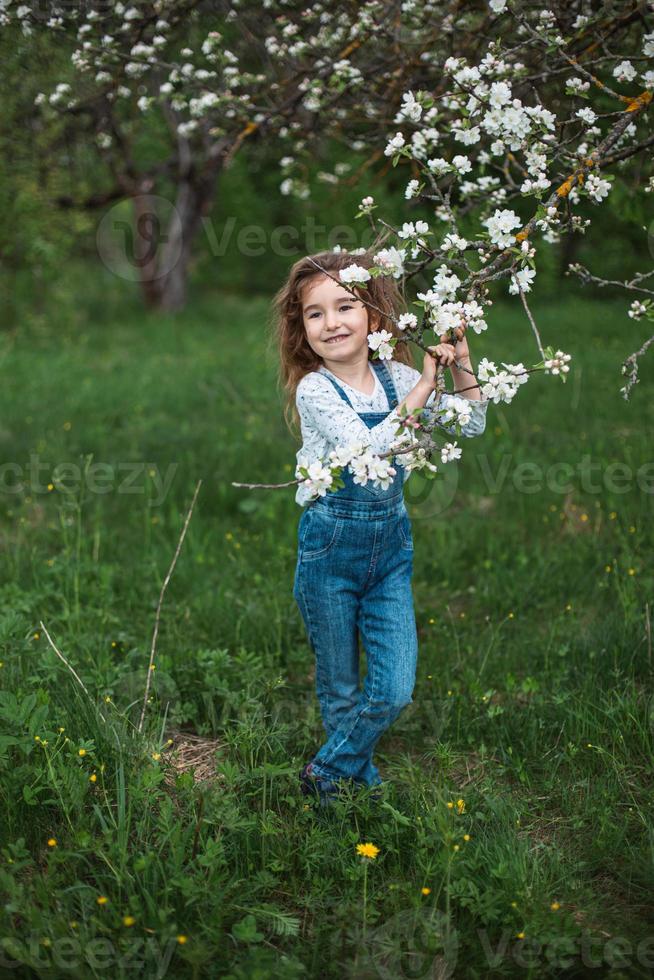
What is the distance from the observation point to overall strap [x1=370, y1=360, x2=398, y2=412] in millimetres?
2777

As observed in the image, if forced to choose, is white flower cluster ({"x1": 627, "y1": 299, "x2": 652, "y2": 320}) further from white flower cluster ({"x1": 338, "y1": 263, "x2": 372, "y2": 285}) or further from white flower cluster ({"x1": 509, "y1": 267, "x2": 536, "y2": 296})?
white flower cluster ({"x1": 338, "y1": 263, "x2": 372, "y2": 285})

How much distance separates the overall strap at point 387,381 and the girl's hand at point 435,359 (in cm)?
38

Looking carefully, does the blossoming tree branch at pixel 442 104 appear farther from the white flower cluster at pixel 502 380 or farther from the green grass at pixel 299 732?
the green grass at pixel 299 732


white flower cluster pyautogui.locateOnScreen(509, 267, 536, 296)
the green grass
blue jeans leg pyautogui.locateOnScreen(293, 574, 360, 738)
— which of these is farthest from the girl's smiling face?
the green grass

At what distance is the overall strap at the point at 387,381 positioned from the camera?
2777 millimetres

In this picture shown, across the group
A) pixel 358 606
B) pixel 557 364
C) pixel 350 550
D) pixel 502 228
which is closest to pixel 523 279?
pixel 502 228

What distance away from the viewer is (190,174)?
12.2 metres

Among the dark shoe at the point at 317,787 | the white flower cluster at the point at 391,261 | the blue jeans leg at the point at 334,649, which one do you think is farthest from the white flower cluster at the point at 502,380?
the dark shoe at the point at 317,787

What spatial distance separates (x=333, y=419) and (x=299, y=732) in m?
1.29

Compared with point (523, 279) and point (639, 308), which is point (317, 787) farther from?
point (639, 308)

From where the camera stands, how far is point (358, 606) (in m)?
2.80

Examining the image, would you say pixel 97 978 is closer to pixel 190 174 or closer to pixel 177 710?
pixel 177 710

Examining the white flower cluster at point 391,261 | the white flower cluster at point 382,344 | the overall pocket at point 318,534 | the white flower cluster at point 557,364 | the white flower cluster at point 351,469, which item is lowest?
the overall pocket at point 318,534

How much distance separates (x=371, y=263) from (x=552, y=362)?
94cm
